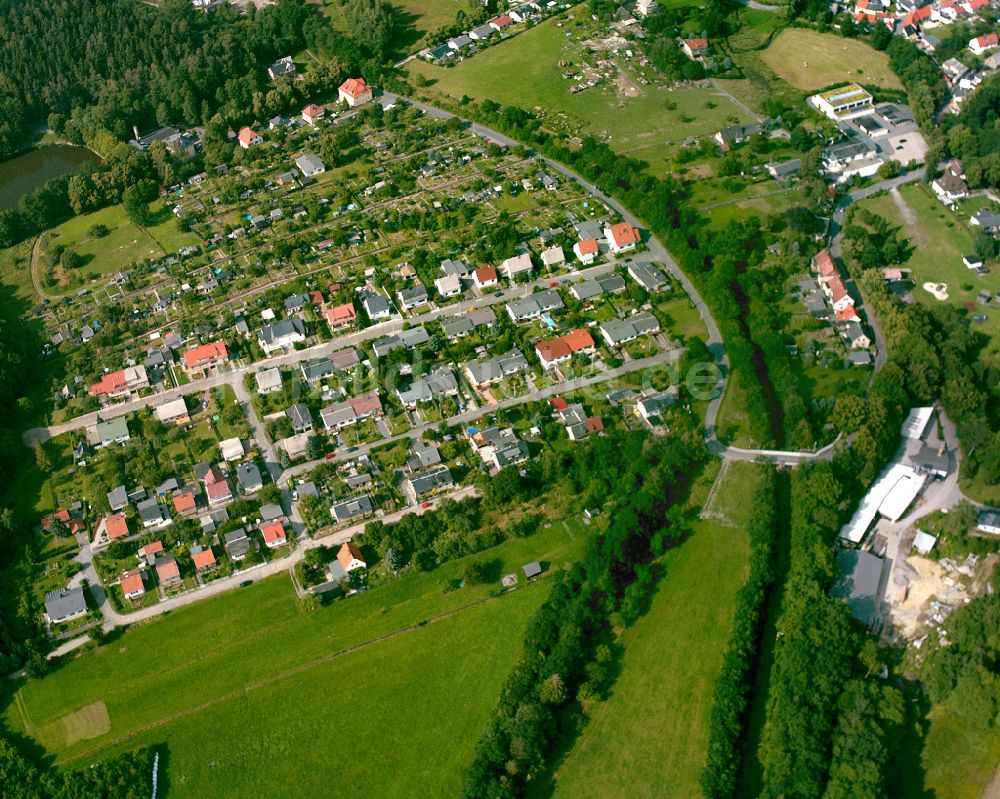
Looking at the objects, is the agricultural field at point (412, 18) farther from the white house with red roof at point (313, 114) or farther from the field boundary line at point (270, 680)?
the field boundary line at point (270, 680)

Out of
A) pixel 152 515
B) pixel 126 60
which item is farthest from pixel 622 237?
pixel 126 60

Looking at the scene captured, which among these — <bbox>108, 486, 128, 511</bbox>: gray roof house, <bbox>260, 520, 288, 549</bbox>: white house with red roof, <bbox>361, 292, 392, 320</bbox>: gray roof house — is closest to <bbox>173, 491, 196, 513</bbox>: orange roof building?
<bbox>108, 486, 128, 511</bbox>: gray roof house

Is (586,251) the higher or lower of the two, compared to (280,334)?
higher

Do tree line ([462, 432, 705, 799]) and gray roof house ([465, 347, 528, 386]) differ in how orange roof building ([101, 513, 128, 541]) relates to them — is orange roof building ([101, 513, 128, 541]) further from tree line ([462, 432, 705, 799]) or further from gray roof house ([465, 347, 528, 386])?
tree line ([462, 432, 705, 799])

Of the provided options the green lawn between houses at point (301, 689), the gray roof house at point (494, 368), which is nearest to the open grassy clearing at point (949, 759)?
the green lawn between houses at point (301, 689)

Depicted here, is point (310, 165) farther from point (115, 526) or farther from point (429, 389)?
point (115, 526)

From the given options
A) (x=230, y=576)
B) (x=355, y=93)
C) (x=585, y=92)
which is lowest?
(x=230, y=576)
